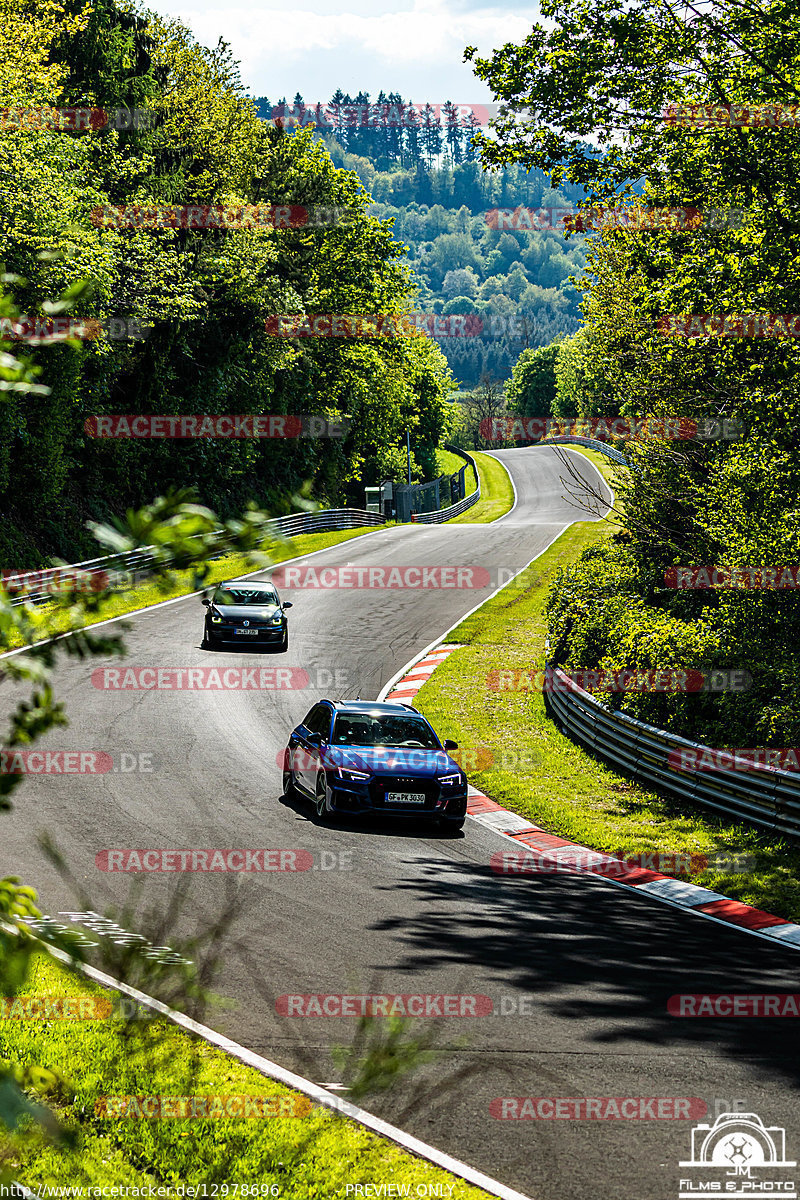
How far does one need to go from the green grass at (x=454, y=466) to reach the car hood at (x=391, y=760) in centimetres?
7140

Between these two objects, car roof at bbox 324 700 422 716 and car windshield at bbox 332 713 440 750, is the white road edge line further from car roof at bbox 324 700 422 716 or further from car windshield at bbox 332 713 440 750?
car roof at bbox 324 700 422 716

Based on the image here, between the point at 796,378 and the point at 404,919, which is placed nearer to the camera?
the point at 404,919

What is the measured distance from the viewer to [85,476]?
38.9 metres

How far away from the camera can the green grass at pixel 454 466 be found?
87312 mm

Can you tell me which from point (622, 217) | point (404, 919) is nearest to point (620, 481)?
point (622, 217)

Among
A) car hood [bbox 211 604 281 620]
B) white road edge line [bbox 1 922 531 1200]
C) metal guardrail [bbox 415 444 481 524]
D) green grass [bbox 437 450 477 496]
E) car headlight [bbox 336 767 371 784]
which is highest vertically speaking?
green grass [bbox 437 450 477 496]

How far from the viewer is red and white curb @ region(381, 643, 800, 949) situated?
11.2 m

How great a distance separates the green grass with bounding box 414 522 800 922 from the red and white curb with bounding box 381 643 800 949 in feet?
0.66

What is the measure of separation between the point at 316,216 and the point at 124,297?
65.6ft

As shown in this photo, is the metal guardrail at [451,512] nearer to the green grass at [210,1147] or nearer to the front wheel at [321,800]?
the front wheel at [321,800]

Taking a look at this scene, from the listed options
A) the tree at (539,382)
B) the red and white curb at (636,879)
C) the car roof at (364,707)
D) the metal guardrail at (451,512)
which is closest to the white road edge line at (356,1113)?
the red and white curb at (636,879)

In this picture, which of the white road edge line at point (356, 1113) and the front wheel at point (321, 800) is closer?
the white road edge line at point (356, 1113)

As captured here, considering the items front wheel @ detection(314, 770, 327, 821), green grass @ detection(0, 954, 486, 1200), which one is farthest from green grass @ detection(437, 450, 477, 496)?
green grass @ detection(0, 954, 486, 1200)

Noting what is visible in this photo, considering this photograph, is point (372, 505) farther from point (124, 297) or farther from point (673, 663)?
point (673, 663)
